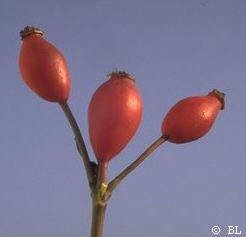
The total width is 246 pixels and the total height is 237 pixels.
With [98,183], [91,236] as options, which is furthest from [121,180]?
[91,236]

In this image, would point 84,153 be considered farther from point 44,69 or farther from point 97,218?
point 44,69

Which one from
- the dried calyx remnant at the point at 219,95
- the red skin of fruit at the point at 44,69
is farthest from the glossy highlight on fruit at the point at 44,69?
the dried calyx remnant at the point at 219,95

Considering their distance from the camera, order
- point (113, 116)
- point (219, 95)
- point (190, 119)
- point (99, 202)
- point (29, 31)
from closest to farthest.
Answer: point (113, 116), point (99, 202), point (190, 119), point (29, 31), point (219, 95)

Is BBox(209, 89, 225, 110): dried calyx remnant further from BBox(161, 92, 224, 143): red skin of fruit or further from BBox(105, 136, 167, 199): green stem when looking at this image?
BBox(105, 136, 167, 199): green stem

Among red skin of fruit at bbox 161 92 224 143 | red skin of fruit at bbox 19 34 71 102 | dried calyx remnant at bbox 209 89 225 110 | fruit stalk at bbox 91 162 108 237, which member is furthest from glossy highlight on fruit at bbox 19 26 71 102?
dried calyx remnant at bbox 209 89 225 110

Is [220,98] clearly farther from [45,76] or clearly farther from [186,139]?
[45,76]

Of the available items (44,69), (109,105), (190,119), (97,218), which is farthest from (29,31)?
(97,218)

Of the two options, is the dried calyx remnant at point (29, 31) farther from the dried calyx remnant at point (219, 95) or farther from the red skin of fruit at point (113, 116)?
the dried calyx remnant at point (219, 95)

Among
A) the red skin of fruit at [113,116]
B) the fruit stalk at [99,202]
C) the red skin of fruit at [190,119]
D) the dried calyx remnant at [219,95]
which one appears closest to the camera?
the red skin of fruit at [113,116]
